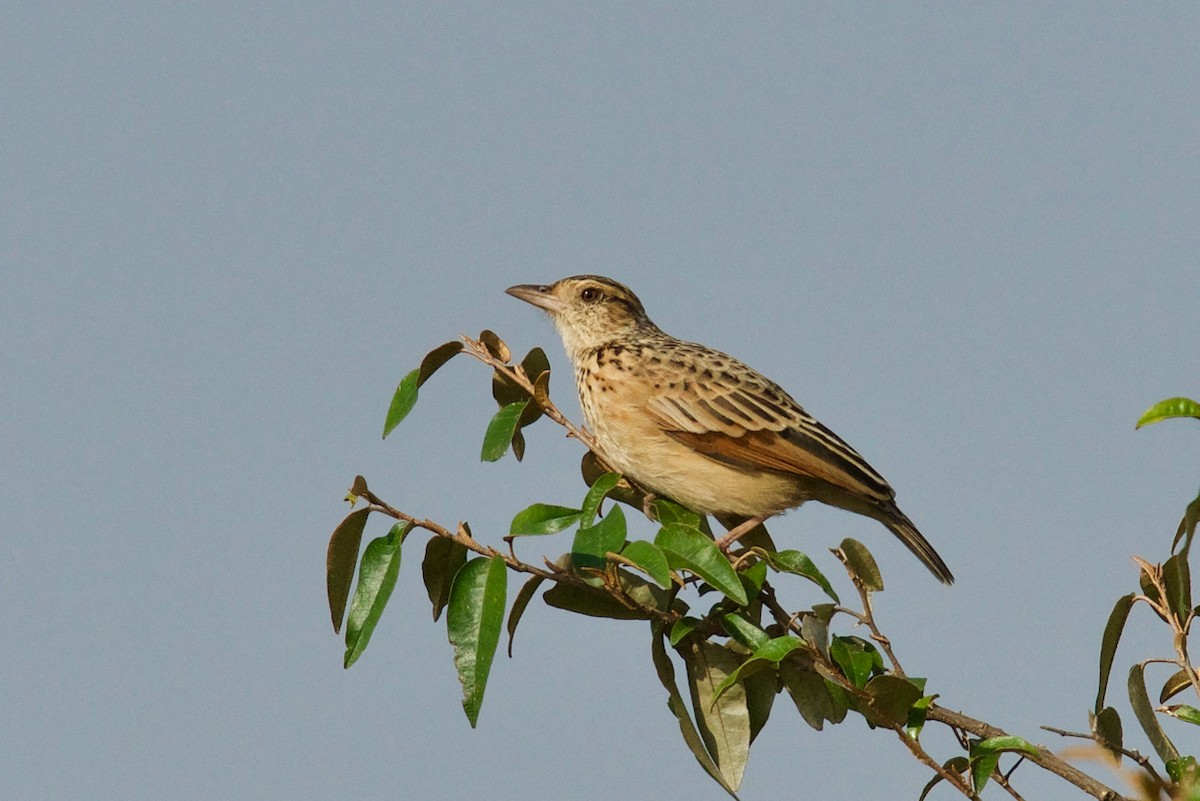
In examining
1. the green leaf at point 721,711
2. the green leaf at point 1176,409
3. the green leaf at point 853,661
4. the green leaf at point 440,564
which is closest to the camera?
the green leaf at point 1176,409

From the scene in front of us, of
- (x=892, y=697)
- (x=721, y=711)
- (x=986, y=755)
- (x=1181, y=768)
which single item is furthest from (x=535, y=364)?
(x=1181, y=768)

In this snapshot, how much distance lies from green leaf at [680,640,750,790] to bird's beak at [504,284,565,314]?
4.57m

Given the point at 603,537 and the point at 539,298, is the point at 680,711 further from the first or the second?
the point at 539,298

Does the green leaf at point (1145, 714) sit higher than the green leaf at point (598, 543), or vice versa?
the green leaf at point (598, 543)

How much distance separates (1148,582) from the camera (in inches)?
198

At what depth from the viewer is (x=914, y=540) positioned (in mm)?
8266

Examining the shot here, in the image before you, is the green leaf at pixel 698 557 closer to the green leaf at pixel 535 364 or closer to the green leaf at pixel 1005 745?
the green leaf at pixel 1005 745

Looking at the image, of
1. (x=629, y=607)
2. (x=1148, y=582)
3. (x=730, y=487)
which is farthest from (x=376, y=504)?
(x=730, y=487)

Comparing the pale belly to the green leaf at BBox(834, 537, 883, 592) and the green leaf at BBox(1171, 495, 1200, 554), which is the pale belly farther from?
the green leaf at BBox(1171, 495, 1200, 554)

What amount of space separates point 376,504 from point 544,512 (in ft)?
1.98

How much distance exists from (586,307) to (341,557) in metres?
4.88

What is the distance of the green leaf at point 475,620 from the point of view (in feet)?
16.4

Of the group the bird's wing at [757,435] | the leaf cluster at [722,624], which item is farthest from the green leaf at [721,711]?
the bird's wing at [757,435]

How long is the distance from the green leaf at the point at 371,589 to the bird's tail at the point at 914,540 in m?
3.84
